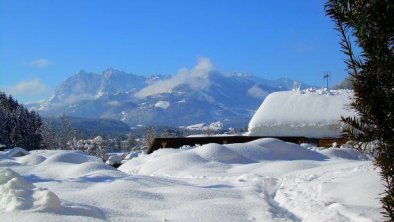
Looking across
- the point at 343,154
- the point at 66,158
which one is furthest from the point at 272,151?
the point at 66,158

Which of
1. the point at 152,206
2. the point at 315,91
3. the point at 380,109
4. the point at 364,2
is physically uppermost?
the point at 315,91

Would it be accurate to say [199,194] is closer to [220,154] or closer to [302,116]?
[220,154]

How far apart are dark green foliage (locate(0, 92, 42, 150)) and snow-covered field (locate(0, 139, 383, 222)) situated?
52.6 m

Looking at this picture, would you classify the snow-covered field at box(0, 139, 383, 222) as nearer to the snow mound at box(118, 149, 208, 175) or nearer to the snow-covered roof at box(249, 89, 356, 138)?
the snow mound at box(118, 149, 208, 175)

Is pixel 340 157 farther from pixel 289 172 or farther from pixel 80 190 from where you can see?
pixel 80 190

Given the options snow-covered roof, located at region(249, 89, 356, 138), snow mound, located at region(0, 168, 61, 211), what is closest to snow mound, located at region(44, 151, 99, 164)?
snow mound, located at region(0, 168, 61, 211)

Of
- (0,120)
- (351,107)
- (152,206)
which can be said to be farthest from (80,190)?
(0,120)

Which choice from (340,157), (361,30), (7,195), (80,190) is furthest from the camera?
(340,157)

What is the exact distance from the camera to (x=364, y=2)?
3.61 metres

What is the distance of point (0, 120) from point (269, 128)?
45853 mm

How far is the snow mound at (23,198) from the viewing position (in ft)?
16.5

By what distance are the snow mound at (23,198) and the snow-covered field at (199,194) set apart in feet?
0.03

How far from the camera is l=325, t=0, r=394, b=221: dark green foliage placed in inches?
141

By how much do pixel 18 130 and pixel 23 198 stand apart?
199 feet
